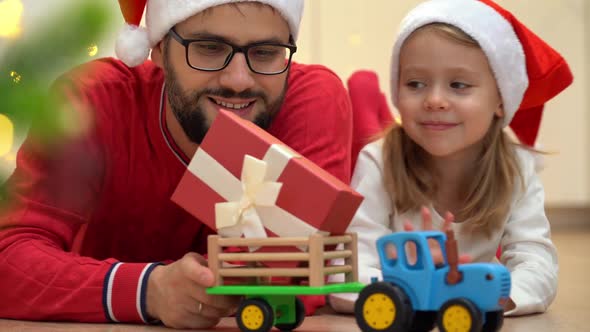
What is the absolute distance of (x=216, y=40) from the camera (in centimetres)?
122

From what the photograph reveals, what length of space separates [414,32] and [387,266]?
0.66m

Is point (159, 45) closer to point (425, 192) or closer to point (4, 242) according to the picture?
point (4, 242)

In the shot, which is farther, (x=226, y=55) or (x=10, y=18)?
(x=226, y=55)

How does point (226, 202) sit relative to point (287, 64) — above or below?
below

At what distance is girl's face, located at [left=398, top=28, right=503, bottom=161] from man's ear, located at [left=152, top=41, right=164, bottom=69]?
434mm

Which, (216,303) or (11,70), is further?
(216,303)

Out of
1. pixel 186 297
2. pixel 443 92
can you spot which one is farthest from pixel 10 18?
pixel 443 92

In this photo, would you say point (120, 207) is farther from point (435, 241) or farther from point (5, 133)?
point (5, 133)

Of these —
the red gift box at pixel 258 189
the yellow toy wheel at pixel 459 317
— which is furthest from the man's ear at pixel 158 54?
the yellow toy wheel at pixel 459 317

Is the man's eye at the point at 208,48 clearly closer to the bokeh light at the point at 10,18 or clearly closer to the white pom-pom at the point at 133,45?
the white pom-pom at the point at 133,45

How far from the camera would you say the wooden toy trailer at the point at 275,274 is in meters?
0.90

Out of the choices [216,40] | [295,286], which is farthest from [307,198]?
[216,40]

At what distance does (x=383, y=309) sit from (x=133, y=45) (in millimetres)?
683

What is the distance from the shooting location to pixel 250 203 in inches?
37.7
